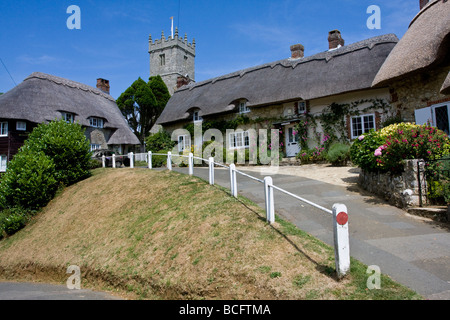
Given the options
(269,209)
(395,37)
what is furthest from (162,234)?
(395,37)

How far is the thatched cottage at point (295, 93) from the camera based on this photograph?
16812mm

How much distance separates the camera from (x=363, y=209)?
24.6ft

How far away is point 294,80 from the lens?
19578 millimetres

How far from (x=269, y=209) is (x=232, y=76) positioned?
805 inches

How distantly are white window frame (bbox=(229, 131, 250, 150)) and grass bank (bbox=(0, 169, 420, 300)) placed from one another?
1001 centimetres

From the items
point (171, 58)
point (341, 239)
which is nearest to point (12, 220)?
point (341, 239)

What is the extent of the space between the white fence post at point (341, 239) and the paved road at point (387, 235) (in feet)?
2.66

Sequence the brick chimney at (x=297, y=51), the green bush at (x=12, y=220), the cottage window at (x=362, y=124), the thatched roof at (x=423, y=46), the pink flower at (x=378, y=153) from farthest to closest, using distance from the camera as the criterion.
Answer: the brick chimney at (x=297, y=51), the cottage window at (x=362, y=124), the green bush at (x=12, y=220), the thatched roof at (x=423, y=46), the pink flower at (x=378, y=153)

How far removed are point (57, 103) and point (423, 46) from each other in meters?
24.9

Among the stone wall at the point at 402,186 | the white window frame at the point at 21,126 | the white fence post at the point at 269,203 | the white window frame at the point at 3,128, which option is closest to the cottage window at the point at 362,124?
the stone wall at the point at 402,186

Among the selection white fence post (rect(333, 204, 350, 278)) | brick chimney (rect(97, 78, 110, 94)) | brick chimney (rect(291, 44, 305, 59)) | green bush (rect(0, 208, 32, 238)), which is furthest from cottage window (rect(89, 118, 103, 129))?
white fence post (rect(333, 204, 350, 278))

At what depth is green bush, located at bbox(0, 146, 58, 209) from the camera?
1263 centimetres

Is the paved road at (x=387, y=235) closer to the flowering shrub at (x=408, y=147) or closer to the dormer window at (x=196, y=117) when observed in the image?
the flowering shrub at (x=408, y=147)

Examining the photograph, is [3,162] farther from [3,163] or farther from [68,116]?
[68,116]
